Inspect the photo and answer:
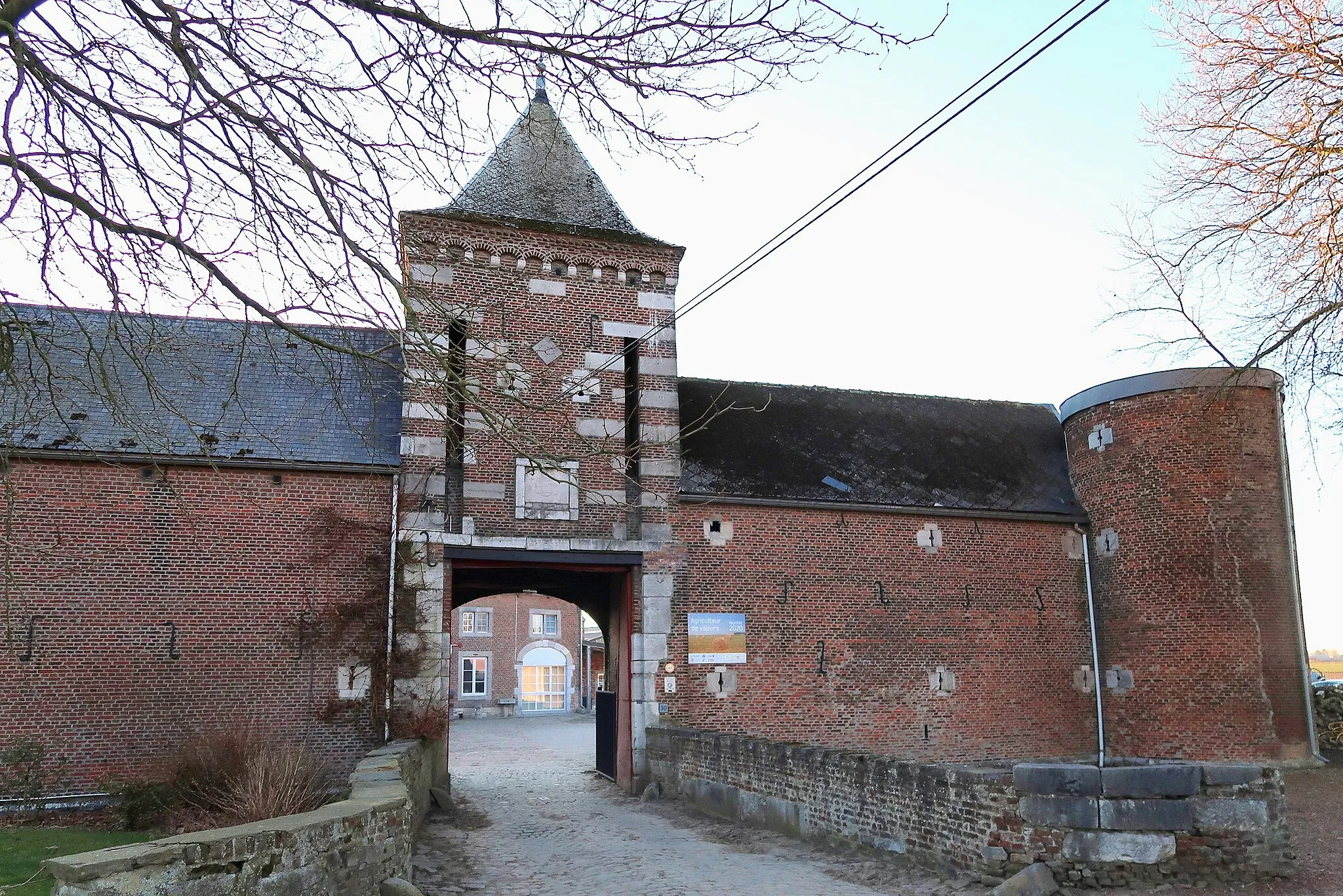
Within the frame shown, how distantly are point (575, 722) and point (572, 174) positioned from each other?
19.9 meters

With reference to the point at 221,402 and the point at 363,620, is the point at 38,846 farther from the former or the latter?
the point at 221,402

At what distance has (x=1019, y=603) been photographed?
51.9 ft

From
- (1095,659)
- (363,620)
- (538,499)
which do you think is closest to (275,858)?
(363,620)

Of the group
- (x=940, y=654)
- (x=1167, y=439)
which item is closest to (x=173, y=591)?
(x=940, y=654)

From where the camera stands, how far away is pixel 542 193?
15.5 meters

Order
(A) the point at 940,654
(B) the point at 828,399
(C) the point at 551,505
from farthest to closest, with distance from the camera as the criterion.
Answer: (B) the point at 828,399
(A) the point at 940,654
(C) the point at 551,505

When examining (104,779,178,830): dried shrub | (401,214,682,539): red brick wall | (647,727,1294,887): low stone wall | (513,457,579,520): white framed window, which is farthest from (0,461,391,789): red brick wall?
(647,727,1294,887): low stone wall

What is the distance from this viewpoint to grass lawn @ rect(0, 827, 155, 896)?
23.9ft

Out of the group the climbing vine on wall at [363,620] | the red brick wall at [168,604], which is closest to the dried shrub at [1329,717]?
the climbing vine on wall at [363,620]

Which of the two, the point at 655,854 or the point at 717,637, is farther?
the point at 717,637

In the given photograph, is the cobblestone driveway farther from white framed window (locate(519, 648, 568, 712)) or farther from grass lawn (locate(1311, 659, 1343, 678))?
grass lawn (locate(1311, 659, 1343, 678))

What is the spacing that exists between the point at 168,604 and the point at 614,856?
21.9 ft

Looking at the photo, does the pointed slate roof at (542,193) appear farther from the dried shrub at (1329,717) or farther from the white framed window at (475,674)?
the white framed window at (475,674)

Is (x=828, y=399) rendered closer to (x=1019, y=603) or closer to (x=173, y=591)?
(x=1019, y=603)
